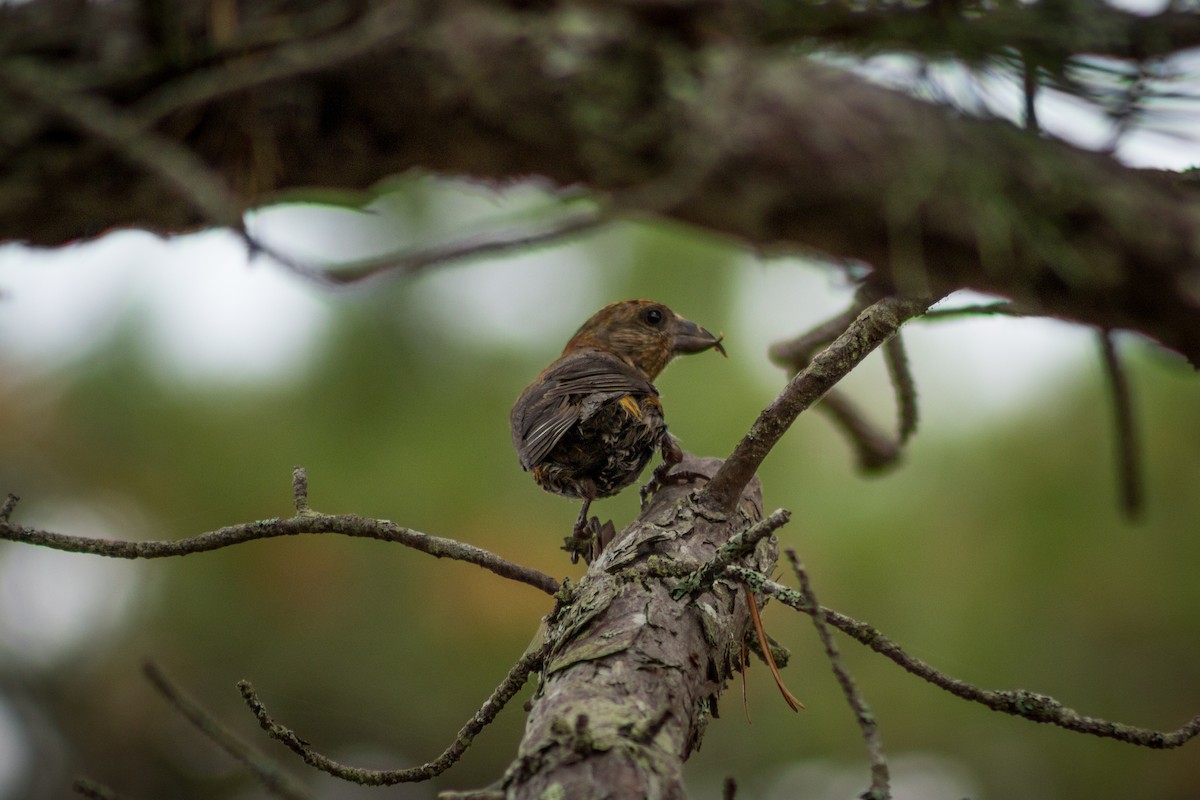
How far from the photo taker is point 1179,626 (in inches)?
130

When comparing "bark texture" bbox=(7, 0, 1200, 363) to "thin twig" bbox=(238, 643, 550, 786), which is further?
"bark texture" bbox=(7, 0, 1200, 363)

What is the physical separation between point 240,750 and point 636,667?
46 cm

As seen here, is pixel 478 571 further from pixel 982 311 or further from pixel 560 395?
pixel 982 311

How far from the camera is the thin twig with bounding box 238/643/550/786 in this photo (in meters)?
1.27

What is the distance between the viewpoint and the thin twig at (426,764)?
127 centimetres

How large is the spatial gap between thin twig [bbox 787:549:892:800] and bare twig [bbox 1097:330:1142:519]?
5.85 feet

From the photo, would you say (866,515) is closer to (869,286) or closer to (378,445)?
(869,286)

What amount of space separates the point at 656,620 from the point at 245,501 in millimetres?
2595

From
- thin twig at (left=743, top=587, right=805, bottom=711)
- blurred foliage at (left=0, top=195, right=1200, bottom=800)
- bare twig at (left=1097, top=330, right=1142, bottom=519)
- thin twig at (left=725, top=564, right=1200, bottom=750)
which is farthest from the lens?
blurred foliage at (left=0, top=195, right=1200, bottom=800)

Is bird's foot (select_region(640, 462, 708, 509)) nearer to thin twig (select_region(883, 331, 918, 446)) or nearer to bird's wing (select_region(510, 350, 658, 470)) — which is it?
thin twig (select_region(883, 331, 918, 446))

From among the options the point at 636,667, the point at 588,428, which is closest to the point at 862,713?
the point at 636,667

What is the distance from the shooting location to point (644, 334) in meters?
3.48

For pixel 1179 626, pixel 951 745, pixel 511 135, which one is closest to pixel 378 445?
pixel 511 135

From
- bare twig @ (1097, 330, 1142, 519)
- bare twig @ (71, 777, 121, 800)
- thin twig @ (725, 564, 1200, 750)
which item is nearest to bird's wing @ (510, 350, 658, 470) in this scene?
bare twig @ (1097, 330, 1142, 519)
